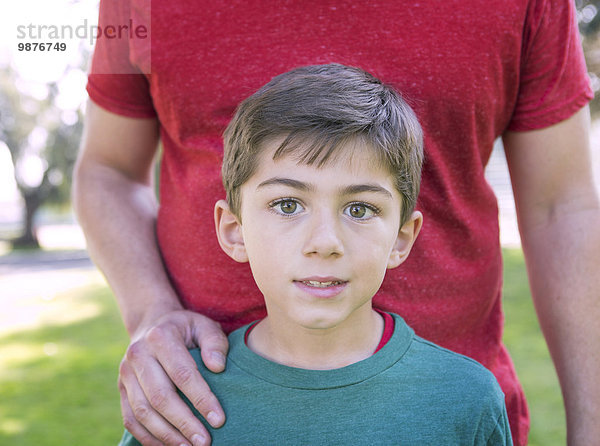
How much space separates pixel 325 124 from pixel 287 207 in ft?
0.67

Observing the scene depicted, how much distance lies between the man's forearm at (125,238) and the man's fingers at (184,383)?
20cm

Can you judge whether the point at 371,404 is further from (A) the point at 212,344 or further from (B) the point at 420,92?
(B) the point at 420,92

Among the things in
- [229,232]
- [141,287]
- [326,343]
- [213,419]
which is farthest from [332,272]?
[141,287]

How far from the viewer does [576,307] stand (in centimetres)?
171

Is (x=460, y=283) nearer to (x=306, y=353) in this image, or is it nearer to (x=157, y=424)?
(x=306, y=353)

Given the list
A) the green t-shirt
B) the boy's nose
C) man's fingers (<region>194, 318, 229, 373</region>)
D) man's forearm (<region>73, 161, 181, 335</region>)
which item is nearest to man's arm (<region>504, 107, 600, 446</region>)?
the green t-shirt

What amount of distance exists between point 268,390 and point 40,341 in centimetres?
689

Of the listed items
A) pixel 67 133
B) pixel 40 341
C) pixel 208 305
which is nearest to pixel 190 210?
pixel 208 305

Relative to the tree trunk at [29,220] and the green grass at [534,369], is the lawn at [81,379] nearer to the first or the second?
the green grass at [534,369]

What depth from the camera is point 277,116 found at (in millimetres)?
1375

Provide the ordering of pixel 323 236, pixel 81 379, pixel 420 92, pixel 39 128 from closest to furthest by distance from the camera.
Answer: pixel 323 236 < pixel 420 92 < pixel 81 379 < pixel 39 128

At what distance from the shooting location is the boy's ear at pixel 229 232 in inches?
59.5

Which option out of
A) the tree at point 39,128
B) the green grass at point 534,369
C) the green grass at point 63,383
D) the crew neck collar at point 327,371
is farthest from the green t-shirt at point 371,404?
the tree at point 39,128

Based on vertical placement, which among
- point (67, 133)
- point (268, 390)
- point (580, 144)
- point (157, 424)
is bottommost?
point (67, 133)
